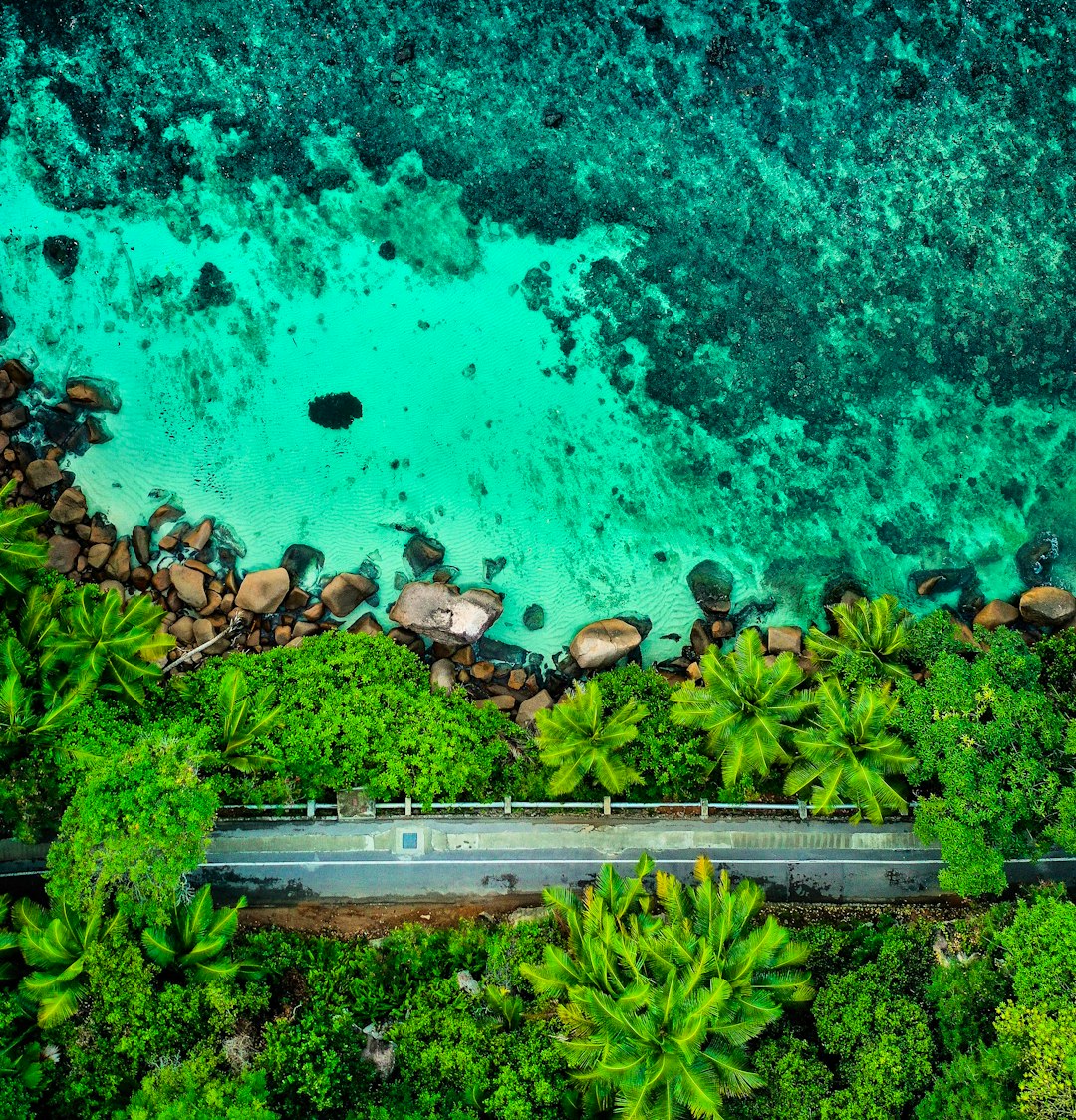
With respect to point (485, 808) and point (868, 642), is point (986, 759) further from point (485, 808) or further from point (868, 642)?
point (485, 808)

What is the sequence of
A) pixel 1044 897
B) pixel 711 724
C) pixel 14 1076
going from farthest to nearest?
1. pixel 711 724
2. pixel 1044 897
3. pixel 14 1076

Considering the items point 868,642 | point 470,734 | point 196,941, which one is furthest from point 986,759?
point 196,941

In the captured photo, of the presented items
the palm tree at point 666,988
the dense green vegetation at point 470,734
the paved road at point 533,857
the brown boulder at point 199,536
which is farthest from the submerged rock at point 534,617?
the brown boulder at point 199,536

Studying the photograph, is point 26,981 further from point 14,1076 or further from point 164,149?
point 164,149

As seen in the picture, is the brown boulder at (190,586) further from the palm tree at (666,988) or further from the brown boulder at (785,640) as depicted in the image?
the brown boulder at (785,640)

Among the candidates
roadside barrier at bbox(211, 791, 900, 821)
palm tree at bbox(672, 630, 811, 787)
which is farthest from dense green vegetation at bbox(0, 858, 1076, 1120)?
palm tree at bbox(672, 630, 811, 787)

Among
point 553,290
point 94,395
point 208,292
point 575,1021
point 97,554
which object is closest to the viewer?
point 575,1021

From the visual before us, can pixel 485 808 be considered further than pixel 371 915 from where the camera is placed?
Yes

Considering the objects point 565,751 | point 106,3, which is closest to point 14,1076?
point 565,751
